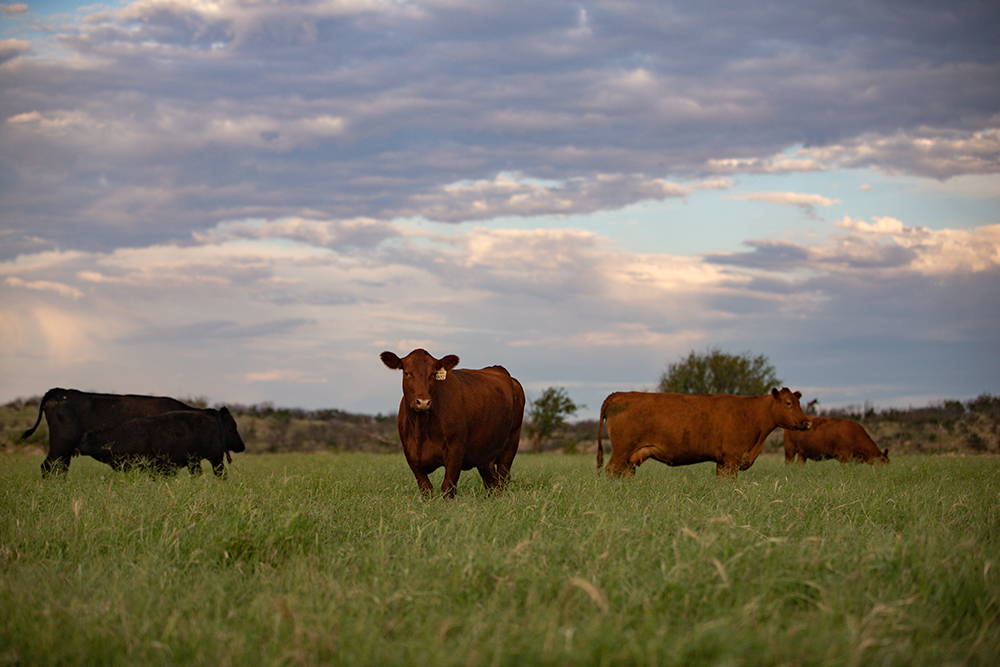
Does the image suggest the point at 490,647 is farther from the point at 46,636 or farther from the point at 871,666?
the point at 46,636

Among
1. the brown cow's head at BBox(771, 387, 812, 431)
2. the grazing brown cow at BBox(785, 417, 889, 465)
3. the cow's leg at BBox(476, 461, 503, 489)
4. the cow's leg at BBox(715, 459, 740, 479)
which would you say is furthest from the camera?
the grazing brown cow at BBox(785, 417, 889, 465)

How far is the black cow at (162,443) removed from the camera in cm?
1193

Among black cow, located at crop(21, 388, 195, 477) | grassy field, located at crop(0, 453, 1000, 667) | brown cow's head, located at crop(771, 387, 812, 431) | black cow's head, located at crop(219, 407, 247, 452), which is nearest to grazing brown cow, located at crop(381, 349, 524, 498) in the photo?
grassy field, located at crop(0, 453, 1000, 667)

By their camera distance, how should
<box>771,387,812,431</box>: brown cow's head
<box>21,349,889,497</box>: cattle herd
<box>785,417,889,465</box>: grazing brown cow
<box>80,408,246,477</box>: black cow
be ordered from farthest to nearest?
1. <box>785,417,889,465</box>: grazing brown cow
2. <box>771,387,812,431</box>: brown cow's head
3. <box>80,408,246,477</box>: black cow
4. <box>21,349,889,497</box>: cattle herd

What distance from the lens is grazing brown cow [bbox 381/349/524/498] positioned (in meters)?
8.88

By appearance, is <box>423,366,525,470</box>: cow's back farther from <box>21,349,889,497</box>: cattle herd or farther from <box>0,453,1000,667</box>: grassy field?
<box>0,453,1000,667</box>: grassy field

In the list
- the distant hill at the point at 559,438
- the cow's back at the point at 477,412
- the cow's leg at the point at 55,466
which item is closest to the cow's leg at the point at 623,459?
the cow's back at the point at 477,412

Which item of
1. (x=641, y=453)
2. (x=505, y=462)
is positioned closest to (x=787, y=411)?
(x=641, y=453)

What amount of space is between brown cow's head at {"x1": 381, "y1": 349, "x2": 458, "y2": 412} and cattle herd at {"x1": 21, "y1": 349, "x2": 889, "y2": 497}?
1 centimetres

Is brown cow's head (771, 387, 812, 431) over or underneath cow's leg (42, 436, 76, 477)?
over

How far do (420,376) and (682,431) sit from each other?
→ 564 cm

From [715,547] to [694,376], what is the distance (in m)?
34.1

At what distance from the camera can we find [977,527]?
688 centimetres

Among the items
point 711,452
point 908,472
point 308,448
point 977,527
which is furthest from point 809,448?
point 308,448
